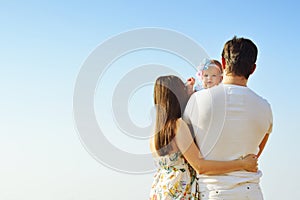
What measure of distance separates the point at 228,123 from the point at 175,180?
859 mm

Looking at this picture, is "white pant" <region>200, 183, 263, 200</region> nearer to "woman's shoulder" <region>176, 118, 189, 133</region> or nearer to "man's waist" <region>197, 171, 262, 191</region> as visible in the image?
"man's waist" <region>197, 171, 262, 191</region>

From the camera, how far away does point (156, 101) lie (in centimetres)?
399

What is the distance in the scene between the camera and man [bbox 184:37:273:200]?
3.40m

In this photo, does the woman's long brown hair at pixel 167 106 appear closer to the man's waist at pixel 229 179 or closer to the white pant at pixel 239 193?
the man's waist at pixel 229 179

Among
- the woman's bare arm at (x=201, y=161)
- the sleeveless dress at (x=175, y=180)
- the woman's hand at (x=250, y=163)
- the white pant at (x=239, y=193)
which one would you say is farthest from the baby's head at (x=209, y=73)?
the white pant at (x=239, y=193)

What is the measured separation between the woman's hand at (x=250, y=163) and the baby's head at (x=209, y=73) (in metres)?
1.28

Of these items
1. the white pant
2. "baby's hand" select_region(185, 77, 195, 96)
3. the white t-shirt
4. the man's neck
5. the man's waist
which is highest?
"baby's hand" select_region(185, 77, 195, 96)

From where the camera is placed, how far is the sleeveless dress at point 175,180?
12.9 feet

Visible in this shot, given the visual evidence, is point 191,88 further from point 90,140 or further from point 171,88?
point 90,140

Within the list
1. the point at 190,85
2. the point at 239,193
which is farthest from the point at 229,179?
the point at 190,85

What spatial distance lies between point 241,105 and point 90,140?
68.1 inches

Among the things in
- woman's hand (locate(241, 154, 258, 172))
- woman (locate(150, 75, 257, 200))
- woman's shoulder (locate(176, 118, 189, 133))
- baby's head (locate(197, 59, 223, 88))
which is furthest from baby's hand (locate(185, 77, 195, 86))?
woman's hand (locate(241, 154, 258, 172))

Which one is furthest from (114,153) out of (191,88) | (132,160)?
(191,88)

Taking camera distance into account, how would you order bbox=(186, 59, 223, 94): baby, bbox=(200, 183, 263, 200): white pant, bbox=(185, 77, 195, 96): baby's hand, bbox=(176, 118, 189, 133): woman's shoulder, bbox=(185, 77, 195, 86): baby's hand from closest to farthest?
bbox=(200, 183, 263, 200): white pant < bbox=(176, 118, 189, 133): woman's shoulder < bbox=(185, 77, 195, 96): baby's hand < bbox=(185, 77, 195, 86): baby's hand < bbox=(186, 59, 223, 94): baby
